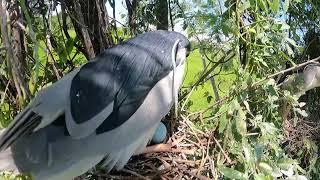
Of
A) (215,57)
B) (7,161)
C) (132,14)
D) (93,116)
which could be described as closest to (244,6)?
(215,57)

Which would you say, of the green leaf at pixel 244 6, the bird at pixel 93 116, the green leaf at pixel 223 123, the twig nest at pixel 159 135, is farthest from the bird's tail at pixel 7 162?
the green leaf at pixel 244 6

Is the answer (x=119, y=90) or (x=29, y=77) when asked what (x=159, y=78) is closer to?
(x=119, y=90)

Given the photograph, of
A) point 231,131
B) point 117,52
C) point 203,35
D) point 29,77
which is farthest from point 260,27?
point 29,77

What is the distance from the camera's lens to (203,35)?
1301 mm

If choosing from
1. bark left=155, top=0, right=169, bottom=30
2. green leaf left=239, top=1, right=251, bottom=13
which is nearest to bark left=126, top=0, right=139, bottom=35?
bark left=155, top=0, right=169, bottom=30

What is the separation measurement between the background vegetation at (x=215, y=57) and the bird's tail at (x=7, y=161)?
0.11 metres

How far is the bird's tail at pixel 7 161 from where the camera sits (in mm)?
931

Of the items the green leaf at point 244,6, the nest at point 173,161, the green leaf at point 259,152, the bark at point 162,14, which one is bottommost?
the nest at point 173,161

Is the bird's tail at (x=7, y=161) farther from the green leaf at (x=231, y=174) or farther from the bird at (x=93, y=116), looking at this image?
the green leaf at (x=231, y=174)

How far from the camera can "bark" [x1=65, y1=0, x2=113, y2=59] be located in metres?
1.12

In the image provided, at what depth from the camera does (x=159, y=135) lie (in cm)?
104

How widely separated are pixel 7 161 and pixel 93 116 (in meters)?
0.18

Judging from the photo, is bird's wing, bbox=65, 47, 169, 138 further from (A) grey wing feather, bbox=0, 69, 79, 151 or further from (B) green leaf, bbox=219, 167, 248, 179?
(B) green leaf, bbox=219, 167, 248, 179

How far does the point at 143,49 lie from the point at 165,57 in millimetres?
43
